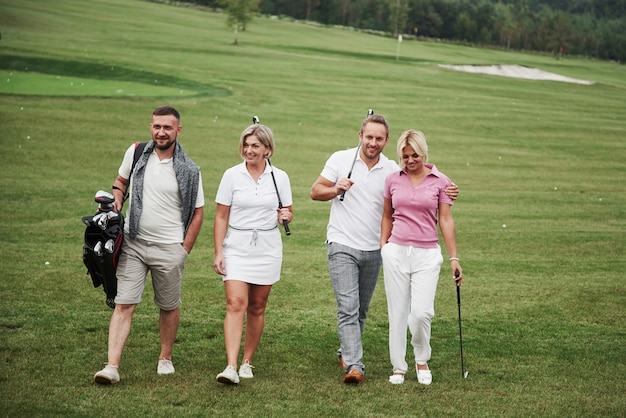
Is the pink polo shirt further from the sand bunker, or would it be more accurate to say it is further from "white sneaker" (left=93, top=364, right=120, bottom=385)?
the sand bunker

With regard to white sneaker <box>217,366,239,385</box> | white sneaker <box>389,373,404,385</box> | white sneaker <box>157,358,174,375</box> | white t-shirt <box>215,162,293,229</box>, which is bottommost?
white sneaker <box>157,358,174,375</box>

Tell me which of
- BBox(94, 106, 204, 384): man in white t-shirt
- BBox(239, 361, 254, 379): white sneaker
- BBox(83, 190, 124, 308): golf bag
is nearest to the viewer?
BBox(83, 190, 124, 308): golf bag

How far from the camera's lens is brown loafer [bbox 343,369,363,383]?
277 inches

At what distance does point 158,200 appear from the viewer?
23.2 feet

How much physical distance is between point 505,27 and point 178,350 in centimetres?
11991

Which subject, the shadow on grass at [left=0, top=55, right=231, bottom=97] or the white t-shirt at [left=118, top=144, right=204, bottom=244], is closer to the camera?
the white t-shirt at [left=118, top=144, right=204, bottom=244]

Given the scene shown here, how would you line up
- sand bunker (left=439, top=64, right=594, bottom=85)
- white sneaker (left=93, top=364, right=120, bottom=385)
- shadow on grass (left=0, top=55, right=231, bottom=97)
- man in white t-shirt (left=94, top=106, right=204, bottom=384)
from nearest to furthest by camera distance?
white sneaker (left=93, top=364, right=120, bottom=385) → man in white t-shirt (left=94, top=106, right=204, bottom=384) → shadow on grass (left=0, top=55, right=231, bottom=97) → sand bunker (left=439, top=64, right=594, bottom=85)

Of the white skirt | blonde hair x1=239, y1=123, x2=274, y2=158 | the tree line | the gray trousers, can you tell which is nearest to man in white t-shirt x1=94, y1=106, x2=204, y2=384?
the white skirt

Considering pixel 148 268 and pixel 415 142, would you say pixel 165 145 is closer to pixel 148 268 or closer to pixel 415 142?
pixel 148 268

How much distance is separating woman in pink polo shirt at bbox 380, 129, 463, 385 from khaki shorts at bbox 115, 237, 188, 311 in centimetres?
187

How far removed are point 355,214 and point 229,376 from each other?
6.17ft

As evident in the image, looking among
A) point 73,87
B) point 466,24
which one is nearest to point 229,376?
point 73,87

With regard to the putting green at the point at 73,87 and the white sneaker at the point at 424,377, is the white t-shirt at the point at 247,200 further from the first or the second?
Result: the putting green at the point at 73,87

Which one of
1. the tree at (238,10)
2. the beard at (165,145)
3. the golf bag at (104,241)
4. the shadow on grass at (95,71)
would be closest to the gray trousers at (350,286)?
the beard at (165,145)
